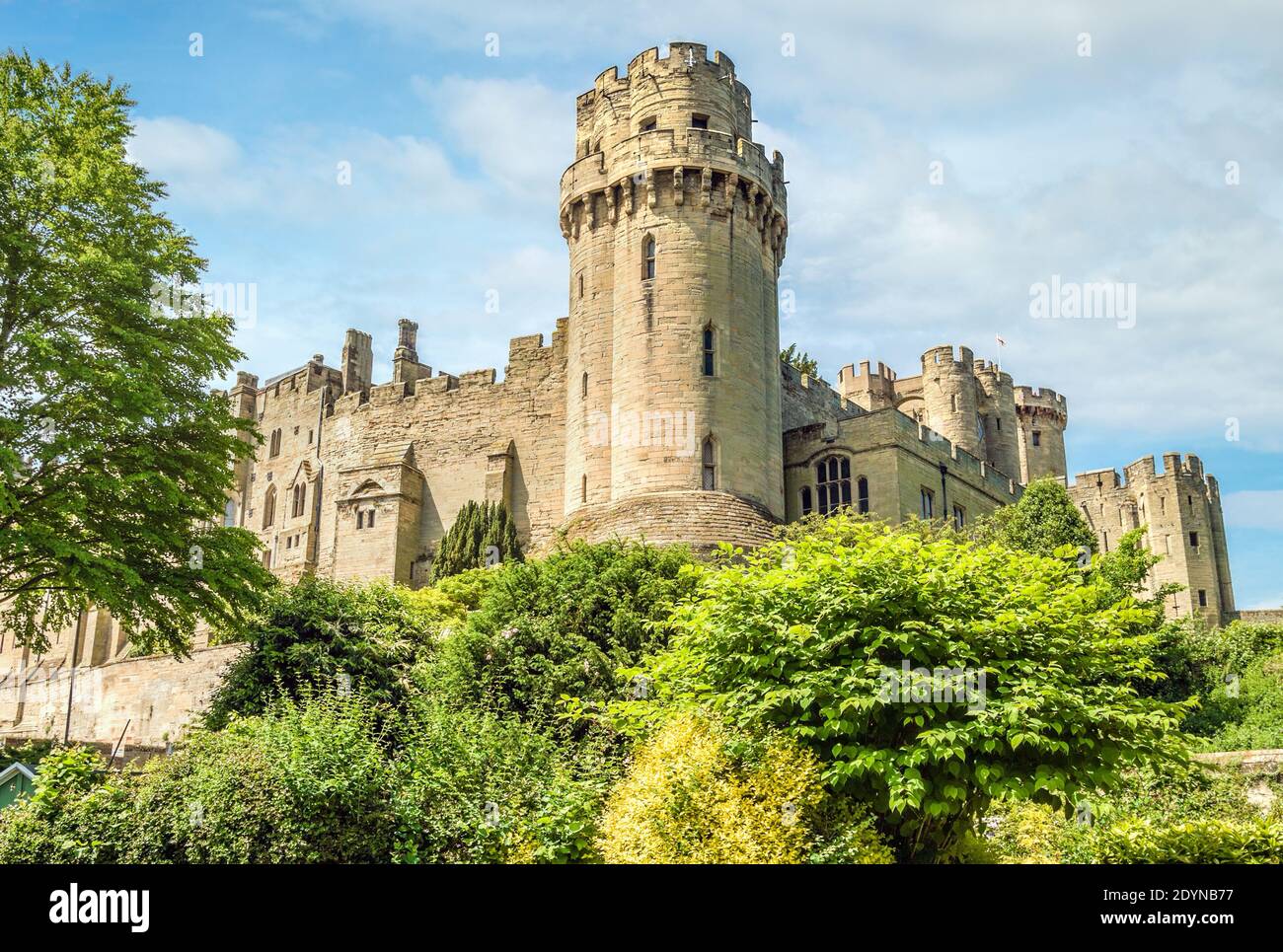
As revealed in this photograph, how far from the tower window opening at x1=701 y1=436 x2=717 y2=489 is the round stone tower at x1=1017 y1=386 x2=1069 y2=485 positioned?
32206 mm

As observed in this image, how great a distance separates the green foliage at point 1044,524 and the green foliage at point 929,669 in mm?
19037

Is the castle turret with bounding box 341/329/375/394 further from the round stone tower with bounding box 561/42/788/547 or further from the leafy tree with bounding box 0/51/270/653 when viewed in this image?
the leafy tree with bounding box 0/51/270/653

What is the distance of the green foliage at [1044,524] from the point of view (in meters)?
38.3

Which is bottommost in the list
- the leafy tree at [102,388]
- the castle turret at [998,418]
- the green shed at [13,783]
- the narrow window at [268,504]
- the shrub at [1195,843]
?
the shrub at [1195,843]

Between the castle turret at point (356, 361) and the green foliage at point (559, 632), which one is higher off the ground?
the castle turret at point (356, 361)

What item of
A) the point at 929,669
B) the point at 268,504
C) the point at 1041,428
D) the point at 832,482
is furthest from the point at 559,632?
the point at 1041,428

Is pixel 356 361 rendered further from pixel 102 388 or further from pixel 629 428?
pixel 102 388

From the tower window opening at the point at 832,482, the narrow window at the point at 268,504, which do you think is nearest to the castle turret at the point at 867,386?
the tower window opening at the point at 832,482

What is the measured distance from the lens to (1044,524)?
127 ft

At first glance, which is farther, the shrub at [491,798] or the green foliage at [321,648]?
the green foliage at [321,648]

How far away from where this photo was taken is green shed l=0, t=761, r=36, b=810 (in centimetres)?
2059

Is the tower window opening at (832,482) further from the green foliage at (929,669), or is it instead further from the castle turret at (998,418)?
the green foliage at (929,669)
